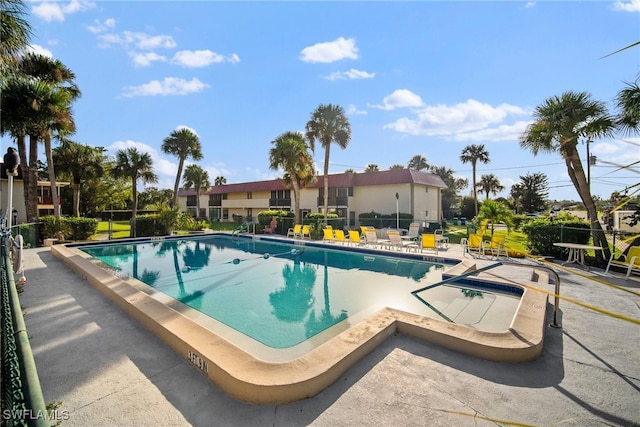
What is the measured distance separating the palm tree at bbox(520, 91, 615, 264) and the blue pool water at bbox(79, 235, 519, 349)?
5975 millimetres

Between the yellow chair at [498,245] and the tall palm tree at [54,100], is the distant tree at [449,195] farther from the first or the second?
the tall palm tree at [54,100]

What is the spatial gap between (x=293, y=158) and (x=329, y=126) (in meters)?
4.32

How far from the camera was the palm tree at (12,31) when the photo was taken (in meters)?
8.29

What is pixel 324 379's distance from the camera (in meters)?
3.25

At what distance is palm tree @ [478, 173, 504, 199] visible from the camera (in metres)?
49.2

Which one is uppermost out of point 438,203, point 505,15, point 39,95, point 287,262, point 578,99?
point 39,95

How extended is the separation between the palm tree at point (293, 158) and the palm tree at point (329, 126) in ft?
4.27

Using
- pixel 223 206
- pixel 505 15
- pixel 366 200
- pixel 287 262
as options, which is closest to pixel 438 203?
pixel 366 200

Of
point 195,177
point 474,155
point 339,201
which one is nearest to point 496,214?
point 339,201

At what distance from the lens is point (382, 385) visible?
332 centimetres

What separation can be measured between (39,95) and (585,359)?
2079 cm

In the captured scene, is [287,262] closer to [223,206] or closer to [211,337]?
[211,337]

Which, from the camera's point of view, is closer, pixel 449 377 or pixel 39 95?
pixel 449 377

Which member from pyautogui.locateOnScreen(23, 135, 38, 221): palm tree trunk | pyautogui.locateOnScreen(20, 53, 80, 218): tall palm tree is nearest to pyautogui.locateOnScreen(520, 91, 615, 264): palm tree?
pyautogui.locateOnScreen(20, 53, 80, 218): tall palm tree
